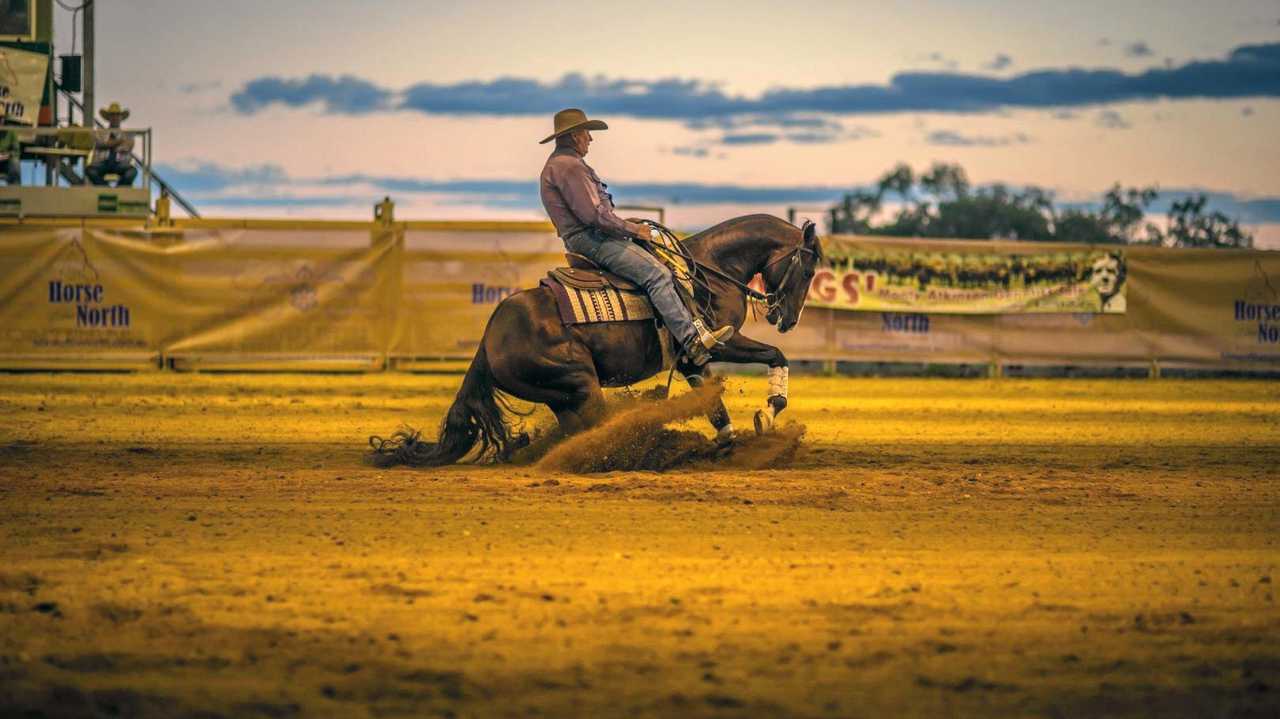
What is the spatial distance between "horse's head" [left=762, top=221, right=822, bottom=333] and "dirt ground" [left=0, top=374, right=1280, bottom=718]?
1.16 m

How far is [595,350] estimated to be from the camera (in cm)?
1027

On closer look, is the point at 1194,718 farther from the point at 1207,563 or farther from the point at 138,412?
the point at 138,412

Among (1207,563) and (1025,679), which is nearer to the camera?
(1025,679)

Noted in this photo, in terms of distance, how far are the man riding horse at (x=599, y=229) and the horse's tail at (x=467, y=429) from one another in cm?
114

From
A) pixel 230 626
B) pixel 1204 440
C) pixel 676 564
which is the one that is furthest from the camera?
pixel 1204 440

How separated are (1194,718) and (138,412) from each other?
41.3 feet

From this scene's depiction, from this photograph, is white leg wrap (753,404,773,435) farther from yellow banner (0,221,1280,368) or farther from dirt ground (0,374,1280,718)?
yellow banner (0,221,1280,368)

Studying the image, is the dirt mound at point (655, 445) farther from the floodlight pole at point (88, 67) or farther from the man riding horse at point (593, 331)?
the floodlight pole at point (88, 67)

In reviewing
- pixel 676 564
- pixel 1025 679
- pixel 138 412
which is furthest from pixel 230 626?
pixel 138 412

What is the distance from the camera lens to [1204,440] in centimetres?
1319

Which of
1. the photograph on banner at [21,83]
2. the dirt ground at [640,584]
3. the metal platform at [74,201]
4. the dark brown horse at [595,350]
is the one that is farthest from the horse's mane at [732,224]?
the photograph on banner at [21,83]

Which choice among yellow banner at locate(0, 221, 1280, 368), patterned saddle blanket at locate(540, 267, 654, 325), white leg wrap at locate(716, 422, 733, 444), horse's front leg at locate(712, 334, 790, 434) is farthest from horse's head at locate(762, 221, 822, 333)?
yellow banner at locate(0, 221, 1280, 368)

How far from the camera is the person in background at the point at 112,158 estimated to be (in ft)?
78.6

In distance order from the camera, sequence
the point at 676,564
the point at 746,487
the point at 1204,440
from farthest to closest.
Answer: the point at 1204,440
the point at 746,487
the point at 676,564
